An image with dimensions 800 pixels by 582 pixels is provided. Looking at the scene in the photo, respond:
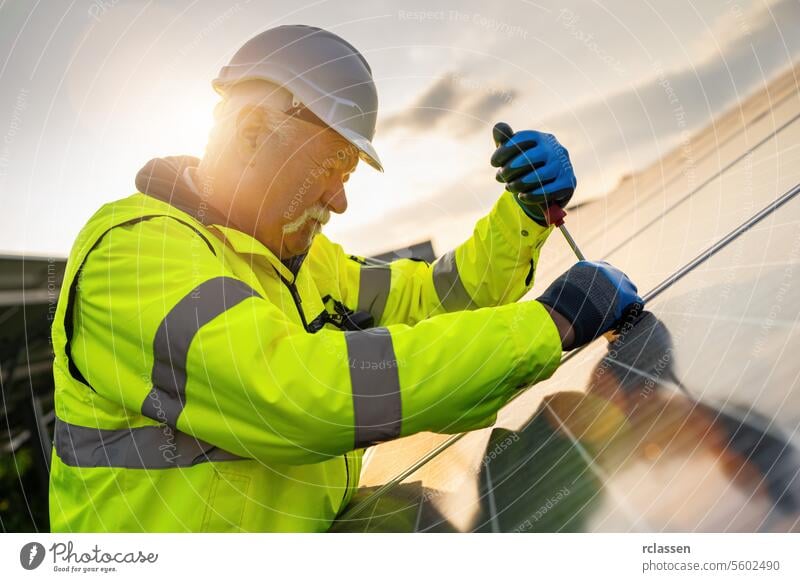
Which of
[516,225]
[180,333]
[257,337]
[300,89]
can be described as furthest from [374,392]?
[516,225]

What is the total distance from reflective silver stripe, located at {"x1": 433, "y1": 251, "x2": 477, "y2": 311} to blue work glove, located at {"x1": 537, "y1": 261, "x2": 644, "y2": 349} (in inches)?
21.6

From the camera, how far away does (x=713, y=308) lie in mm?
1209

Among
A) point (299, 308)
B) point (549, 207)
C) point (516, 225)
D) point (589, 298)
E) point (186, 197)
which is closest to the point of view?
point (589, 298)

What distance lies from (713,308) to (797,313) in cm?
19

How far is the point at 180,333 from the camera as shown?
976mm

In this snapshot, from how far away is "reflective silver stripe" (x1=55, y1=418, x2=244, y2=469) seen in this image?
1120mm

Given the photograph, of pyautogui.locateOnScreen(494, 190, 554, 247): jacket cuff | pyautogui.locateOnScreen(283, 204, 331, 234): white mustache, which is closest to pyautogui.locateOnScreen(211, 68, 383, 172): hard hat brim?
pyautogui.locateOnScreen(283, 204, 331, 234): white mustache

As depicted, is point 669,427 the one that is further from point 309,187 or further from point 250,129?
point 250,129

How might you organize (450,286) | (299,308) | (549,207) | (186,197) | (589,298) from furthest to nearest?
(450,286) → (549,207) → (299,308) → (186,197) → (589,298)

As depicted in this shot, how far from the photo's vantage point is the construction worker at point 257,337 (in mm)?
977

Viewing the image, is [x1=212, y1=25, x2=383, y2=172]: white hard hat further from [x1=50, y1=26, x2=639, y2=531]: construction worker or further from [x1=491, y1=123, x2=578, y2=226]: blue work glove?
[x1=491, y1=123, x2=578, y2=226]: blue work glove

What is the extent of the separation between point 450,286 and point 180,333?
896mm
